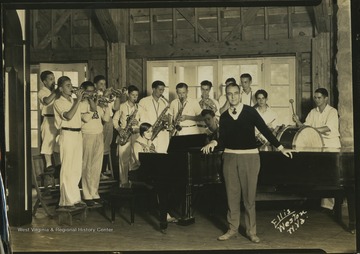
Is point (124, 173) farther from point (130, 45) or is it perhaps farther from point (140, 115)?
point (130, 45)

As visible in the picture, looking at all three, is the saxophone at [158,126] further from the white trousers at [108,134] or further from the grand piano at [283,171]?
the white trousers at [108,134]

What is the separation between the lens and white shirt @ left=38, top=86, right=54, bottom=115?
4480mm

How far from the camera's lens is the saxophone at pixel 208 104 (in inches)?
174

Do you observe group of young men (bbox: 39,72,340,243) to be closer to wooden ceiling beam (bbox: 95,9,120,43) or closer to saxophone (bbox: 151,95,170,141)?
saxophone (bbox: 151,95,170,141)

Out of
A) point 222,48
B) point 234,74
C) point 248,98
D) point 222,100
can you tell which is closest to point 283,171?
point 248,98

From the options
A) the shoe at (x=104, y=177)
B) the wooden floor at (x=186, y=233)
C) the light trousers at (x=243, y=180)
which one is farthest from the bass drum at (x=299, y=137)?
the shoe at (x=104, y=177)

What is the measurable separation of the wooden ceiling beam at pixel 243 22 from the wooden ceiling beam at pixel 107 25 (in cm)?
101

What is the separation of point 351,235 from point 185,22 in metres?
2.39

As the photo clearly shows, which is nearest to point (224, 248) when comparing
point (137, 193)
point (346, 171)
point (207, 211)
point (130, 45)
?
point (207, 211)

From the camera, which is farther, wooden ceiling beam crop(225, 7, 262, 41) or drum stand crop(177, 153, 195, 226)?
wooden ceiling beam crop(225, 7, 262, 41)

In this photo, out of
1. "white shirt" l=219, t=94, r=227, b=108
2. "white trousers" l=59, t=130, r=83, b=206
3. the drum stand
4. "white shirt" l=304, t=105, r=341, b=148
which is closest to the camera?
the drum stand

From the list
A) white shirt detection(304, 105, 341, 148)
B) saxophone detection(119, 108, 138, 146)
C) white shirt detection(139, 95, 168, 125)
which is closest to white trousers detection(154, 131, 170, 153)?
white shirt detection(139, 95, 168, 125)

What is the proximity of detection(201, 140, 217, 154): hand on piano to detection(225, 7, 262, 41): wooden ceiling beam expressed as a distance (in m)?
0.94
